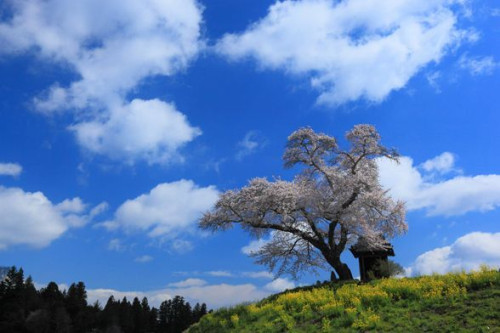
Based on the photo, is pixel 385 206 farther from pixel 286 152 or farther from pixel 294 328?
pixel 294 328

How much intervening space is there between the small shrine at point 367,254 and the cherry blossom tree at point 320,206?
49 centimetres

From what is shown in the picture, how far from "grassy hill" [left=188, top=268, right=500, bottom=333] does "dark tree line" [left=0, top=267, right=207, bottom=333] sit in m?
68.8

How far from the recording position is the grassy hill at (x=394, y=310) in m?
16.4

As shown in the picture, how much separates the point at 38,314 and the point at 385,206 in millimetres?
70310

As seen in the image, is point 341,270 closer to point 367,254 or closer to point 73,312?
point 367,254

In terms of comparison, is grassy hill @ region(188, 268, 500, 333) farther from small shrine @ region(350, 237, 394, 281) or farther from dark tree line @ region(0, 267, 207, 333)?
dark tree line @ region(0, 267, 207, 333)

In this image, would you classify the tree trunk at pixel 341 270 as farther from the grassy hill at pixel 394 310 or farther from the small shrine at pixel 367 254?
the grassy hill at pixel 394 310

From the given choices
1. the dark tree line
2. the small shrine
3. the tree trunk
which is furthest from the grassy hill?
the dark tree line

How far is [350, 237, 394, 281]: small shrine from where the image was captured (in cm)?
3247

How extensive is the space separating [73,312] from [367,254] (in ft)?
263

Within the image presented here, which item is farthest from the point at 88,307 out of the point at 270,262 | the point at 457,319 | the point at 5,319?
the point at 457,319

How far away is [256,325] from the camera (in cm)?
2150

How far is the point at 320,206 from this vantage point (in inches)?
1218

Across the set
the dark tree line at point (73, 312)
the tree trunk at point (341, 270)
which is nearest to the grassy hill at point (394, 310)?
the tree trunk at point (341, 270)
